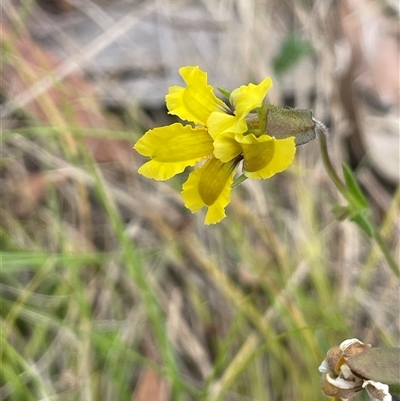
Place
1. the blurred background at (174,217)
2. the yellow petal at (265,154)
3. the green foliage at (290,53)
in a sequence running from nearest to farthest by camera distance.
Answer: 1. the yellow petal at (265,154)
2. the blurred background at (174,217)
3. the green foliage at (290,53)

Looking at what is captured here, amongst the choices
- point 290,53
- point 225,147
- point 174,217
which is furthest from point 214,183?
point 290,53

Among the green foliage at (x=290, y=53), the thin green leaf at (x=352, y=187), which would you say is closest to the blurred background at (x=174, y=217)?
the green foliage at (x=290, y=53)

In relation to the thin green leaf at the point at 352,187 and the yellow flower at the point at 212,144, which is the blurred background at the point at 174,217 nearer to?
the thin green leaf at the point at 352,187

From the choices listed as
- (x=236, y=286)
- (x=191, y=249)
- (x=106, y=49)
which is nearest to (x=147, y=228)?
(x=191, y=249)

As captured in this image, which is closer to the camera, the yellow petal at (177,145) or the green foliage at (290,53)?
the yellow petal at (177,145)

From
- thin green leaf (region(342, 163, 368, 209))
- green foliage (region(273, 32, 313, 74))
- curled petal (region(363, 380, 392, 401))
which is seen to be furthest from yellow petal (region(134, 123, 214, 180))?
green foliage (region(273, 32, 313, 74))

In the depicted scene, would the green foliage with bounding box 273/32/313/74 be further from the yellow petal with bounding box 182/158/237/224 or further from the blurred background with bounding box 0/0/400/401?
the yellow petal with bounding box 182/158/237/224
